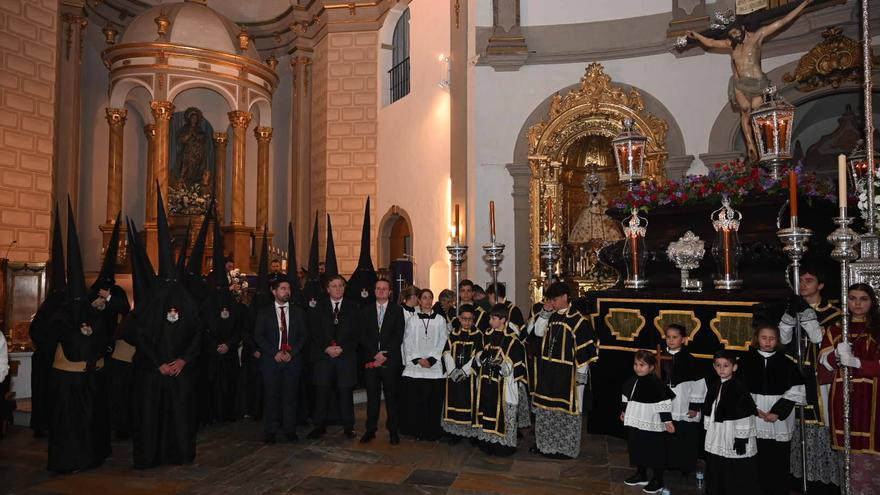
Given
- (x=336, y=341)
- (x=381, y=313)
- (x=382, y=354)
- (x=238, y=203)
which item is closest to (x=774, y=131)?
(x=381, y=313)

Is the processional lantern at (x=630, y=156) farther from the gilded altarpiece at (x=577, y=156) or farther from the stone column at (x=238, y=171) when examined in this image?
the stone column at (x=238, y=171)

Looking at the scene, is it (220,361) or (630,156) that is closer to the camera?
(630,156)

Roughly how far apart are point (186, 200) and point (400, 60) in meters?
6.42

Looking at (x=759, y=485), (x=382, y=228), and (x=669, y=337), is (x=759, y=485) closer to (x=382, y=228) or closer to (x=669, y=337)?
(x=669, y=337)

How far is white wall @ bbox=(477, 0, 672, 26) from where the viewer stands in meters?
11.7

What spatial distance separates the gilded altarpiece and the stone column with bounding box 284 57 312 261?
27.6 feet

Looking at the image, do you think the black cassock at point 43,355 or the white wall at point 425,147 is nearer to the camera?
the black cassock at point 43,355

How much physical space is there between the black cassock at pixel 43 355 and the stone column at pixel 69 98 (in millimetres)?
8499

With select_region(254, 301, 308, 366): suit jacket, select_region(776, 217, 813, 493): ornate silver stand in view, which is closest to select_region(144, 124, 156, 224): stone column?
select_region(254, 301, 308, 366): suit jacket

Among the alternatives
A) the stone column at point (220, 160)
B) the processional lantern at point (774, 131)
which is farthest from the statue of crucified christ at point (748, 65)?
the stone column at point (220, 160)

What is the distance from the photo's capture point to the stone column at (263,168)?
18.5 m

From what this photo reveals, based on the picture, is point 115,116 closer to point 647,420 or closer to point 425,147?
point 425,147

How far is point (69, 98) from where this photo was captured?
15727 millimetres

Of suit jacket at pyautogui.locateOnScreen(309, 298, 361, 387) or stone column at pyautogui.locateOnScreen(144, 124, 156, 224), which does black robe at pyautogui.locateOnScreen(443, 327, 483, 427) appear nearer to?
suit jacket at pyautogui.locateOnScreen(309, 298, 361, 387)
